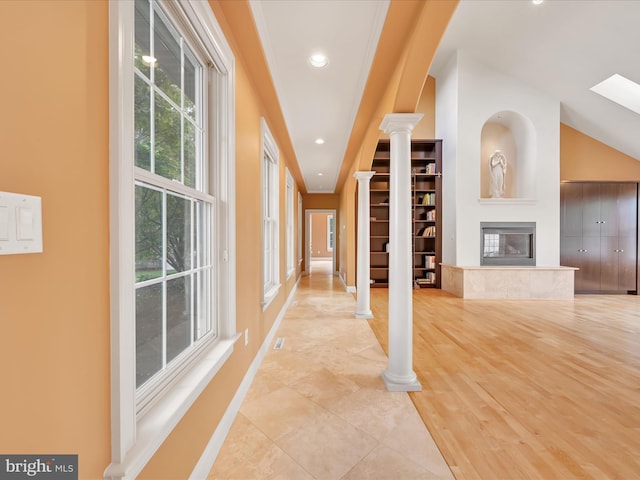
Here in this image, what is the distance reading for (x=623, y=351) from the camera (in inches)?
116

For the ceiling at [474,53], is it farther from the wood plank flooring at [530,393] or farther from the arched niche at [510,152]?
the wood plank flooring at [530,393]

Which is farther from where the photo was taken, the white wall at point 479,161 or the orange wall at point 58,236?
the white wall at point 479,161

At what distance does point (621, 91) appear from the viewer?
4.84m

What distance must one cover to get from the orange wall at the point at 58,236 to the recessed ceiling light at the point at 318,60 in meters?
1.73

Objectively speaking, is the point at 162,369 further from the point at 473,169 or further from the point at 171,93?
the point at 473,169

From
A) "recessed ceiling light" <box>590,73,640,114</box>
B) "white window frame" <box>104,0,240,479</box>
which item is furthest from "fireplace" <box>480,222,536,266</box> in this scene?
"white window frame" <box>104,0,240,479</box>

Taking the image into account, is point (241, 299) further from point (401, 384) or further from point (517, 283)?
point (517, 283)

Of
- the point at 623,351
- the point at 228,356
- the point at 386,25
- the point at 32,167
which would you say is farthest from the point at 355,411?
the point at 623,351

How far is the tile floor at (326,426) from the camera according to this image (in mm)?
1415

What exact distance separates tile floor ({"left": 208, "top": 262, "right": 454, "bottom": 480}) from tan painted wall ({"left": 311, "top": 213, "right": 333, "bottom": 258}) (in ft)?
41.5

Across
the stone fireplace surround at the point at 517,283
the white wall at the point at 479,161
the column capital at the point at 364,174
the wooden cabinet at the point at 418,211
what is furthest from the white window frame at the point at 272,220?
the white wall at the point at 479,161

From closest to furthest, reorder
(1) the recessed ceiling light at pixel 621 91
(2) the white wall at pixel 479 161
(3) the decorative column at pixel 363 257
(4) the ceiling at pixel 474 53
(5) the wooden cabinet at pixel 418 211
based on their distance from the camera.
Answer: (4) the ceiling at pixel 474 53, (3) the decorative column at pixel 363 257, (1) the recessed ceiling light at pixel 621 91, (2) the white wall at pixel 479 161, (5) the wooden cabinet at pixel 418 211

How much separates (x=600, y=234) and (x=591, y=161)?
5.06ft

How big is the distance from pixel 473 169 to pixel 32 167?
21.0 ft
